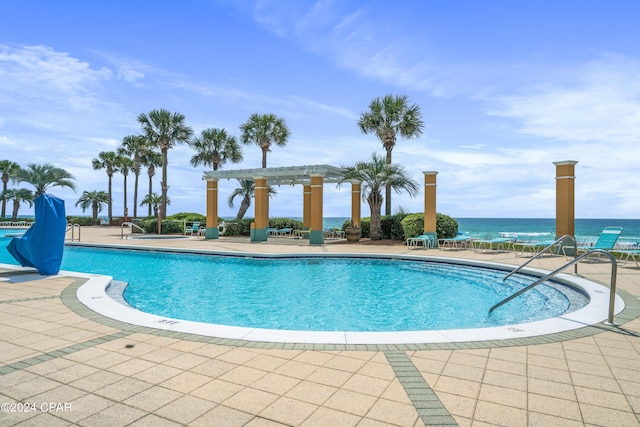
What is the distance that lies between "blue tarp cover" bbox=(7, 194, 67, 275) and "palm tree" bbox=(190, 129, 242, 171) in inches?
880

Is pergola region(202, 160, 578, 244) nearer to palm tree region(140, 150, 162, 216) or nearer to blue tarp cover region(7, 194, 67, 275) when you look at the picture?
blue tarp cover region(7, 194, 67, 275)

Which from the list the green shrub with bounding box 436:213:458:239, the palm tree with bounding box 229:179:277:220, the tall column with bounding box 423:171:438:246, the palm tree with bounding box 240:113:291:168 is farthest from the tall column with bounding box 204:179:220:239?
the green shrub with bounding box 436:213:458:239

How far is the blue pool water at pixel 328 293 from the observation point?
21.2 feet

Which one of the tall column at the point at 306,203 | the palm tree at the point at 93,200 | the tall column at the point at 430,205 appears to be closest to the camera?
the tall column at the point at 430,205

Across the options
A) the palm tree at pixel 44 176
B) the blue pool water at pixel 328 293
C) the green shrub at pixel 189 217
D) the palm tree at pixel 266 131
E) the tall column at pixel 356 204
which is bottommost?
the blue pool water at pixel 328 293

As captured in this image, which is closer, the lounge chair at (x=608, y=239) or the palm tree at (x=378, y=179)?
the lounge chair at (x=608, y=239)

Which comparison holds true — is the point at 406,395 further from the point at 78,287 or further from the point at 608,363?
the point at 78,287

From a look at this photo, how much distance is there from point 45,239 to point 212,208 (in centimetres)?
1388

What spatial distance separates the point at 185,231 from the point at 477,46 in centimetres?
2158

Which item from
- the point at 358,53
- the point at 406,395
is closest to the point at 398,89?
the point at 358,53

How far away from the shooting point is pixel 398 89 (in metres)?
21.0

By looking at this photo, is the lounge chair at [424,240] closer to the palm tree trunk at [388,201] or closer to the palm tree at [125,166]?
the palm tree trunk at [388,201]

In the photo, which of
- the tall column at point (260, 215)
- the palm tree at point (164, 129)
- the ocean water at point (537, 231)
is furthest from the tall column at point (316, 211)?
the palm tree at point (164, 129)

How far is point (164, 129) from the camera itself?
27969mm
